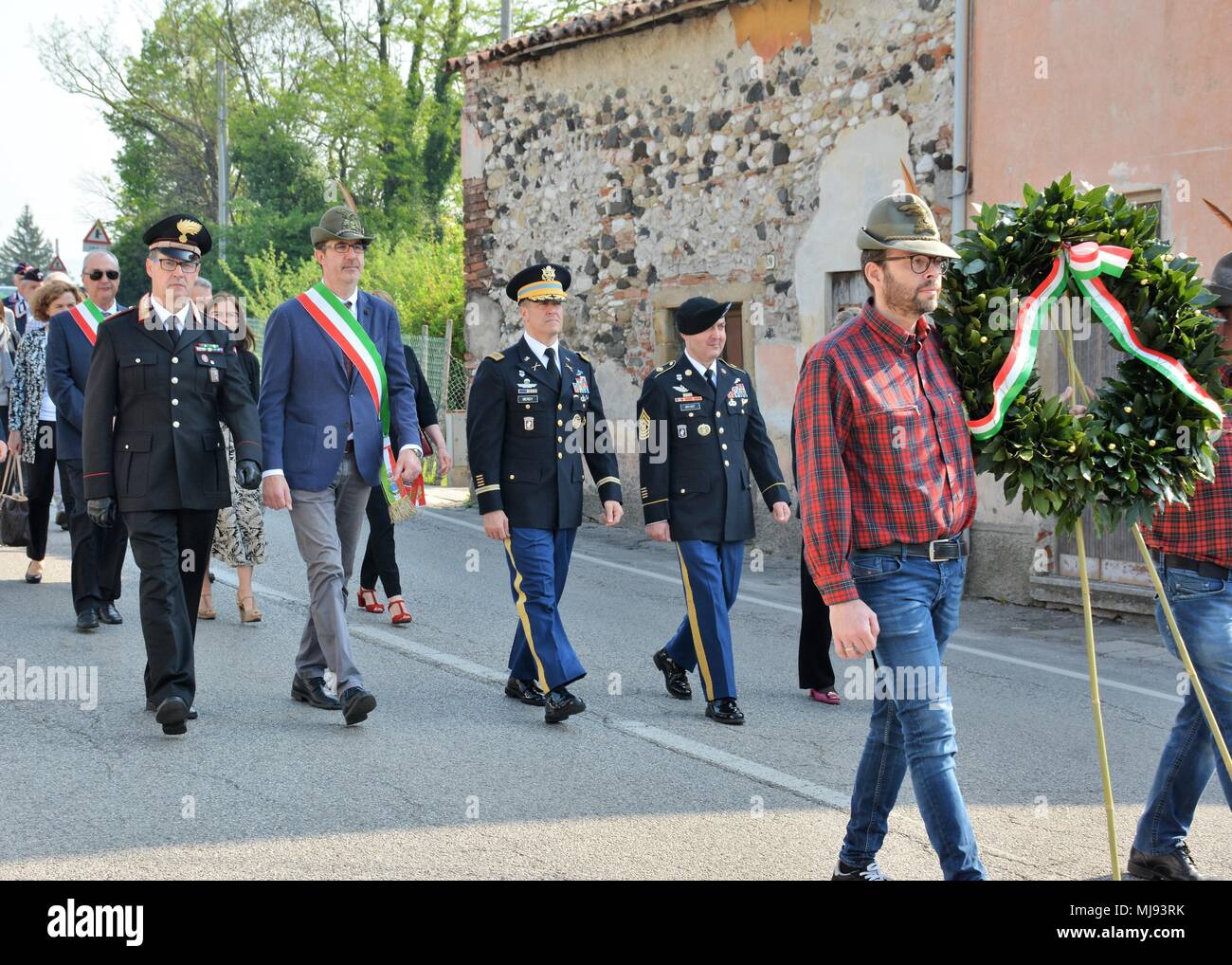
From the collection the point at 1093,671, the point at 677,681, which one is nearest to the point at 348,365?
the point at 677,681

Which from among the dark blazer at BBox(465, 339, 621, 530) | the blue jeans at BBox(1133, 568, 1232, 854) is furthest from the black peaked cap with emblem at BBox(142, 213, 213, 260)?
the blue jeans at BBox(1133, 568, 1232, 854)

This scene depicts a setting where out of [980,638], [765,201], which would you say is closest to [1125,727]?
[980,638]

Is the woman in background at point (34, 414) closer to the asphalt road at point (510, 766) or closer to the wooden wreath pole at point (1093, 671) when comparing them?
the asphalt road at point (510, 766)

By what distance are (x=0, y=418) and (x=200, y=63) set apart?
41.4 metres

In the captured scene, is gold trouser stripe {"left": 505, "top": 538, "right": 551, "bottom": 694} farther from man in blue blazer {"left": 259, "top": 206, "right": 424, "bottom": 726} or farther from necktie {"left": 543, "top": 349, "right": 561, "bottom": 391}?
necktie {"left": 543, "top": 349, "right": 561, "bottom": 391}

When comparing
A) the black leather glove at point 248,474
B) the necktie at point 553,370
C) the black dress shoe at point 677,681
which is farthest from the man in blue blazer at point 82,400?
the black dress shoe at point 677,681

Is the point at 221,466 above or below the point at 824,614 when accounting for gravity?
above

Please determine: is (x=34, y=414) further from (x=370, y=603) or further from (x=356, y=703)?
(x=356, y=703)

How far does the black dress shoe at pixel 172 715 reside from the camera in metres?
6.40

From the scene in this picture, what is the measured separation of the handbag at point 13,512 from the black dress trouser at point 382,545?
259cm

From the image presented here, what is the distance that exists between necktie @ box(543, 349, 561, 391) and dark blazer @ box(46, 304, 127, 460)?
324cm

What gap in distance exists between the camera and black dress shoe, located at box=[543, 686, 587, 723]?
22.2 ft

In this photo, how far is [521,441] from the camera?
7.23m
